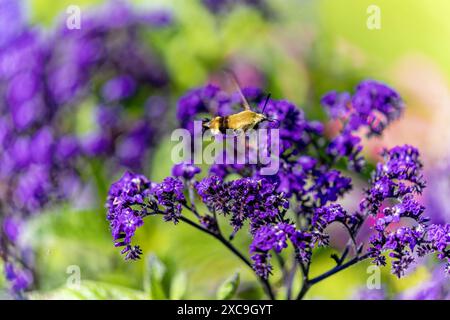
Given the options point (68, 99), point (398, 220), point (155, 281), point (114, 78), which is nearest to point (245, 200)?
point (398, 220)

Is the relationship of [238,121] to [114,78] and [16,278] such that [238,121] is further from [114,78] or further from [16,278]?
[114,78]

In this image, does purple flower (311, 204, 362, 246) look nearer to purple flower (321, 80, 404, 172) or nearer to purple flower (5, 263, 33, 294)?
purple flower (321, 80, 404, 172)

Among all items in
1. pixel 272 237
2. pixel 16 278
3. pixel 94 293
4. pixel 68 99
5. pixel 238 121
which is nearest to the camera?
pixel 272 237

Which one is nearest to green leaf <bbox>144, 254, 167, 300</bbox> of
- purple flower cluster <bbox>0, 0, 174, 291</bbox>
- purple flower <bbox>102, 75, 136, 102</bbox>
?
purple flower cluster <bbox>0, 0, 174, 291</bbox>

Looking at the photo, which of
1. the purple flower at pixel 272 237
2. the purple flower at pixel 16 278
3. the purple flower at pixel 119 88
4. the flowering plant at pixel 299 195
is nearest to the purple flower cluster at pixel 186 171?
the flowering plant at pixel 299 195

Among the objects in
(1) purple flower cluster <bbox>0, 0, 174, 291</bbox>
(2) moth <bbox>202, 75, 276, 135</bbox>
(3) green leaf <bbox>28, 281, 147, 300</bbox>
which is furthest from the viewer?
(1) purple flower cluster <bbox>0, 0, 174, 291</bbox>

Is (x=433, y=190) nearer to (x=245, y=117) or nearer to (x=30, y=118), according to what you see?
(x=245, y=117)
